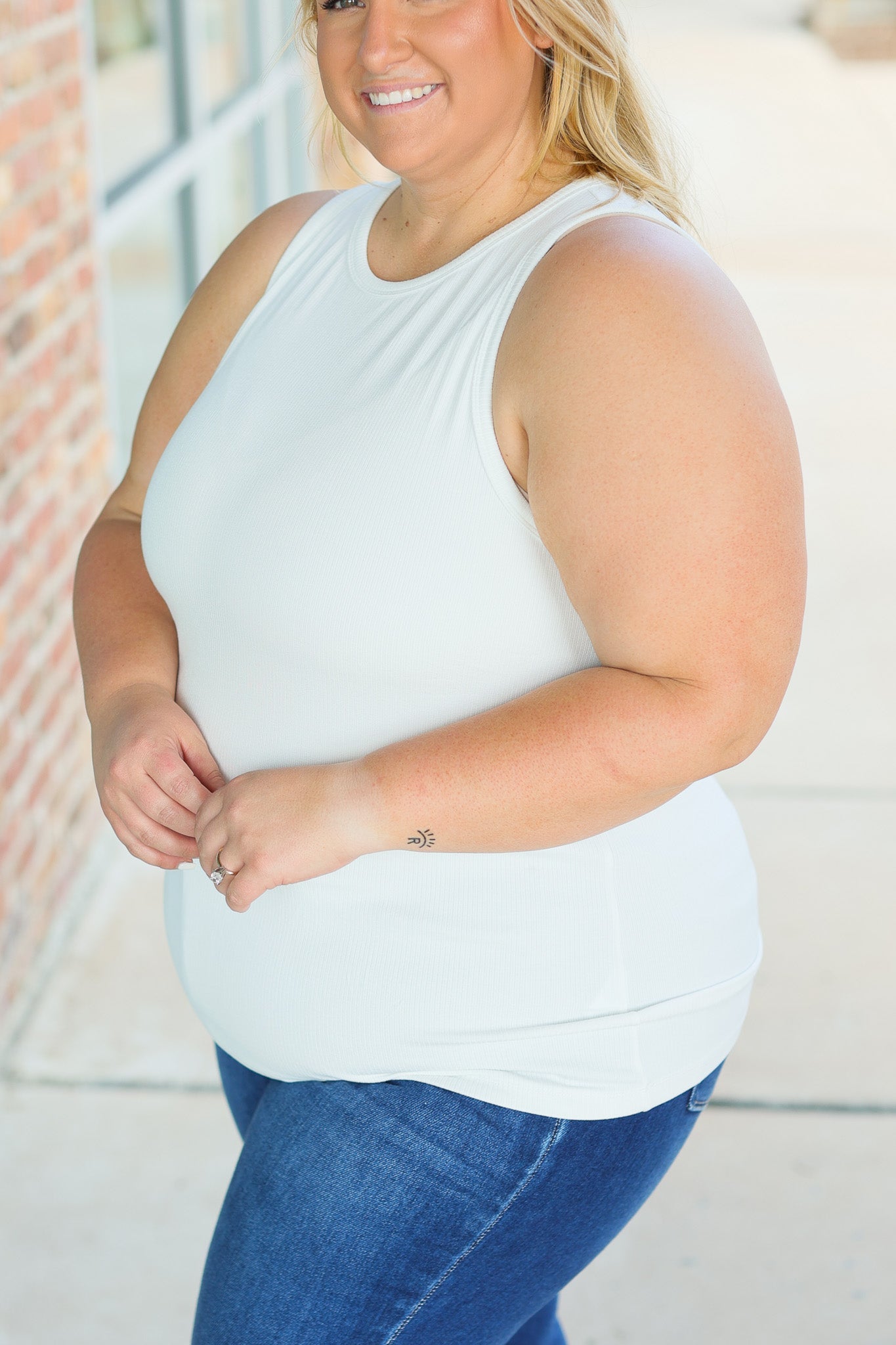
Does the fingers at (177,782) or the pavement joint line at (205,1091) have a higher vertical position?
the fingers at (177,782)

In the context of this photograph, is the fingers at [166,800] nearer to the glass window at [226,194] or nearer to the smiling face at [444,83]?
the smiling face at [444,83]

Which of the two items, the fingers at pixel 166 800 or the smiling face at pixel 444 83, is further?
the fingers at pixel 166 800

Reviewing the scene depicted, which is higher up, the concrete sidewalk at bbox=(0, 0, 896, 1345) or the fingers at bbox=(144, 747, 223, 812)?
the fingers at bbox=(144, 747, 223, 812)

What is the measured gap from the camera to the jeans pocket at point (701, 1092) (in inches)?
53.7

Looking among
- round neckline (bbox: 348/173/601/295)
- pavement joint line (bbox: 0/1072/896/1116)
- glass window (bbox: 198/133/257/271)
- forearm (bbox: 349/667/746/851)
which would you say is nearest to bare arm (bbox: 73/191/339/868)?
round neckline (bbox: 348/173/601/295)

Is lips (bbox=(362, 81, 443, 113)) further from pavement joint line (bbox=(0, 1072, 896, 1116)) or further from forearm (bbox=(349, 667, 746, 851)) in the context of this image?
pavement joint line (bbox=(0, 1072, 896, 1116))

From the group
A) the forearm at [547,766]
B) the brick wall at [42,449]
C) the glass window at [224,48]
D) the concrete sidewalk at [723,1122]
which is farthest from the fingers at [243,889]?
the glass window at [224,48]

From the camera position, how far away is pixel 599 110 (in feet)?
4.23

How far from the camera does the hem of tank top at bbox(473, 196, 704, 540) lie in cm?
116

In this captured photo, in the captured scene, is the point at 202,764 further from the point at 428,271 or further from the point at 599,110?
the point at 599,110

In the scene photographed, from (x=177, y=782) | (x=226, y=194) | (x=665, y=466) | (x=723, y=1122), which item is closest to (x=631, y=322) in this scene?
(x=665, y=466)

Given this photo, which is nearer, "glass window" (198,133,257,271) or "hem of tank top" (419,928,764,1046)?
"hem of tank top" (419,928,764,1046)

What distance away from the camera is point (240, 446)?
1.37m

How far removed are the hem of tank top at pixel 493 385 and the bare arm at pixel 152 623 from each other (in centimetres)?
44
